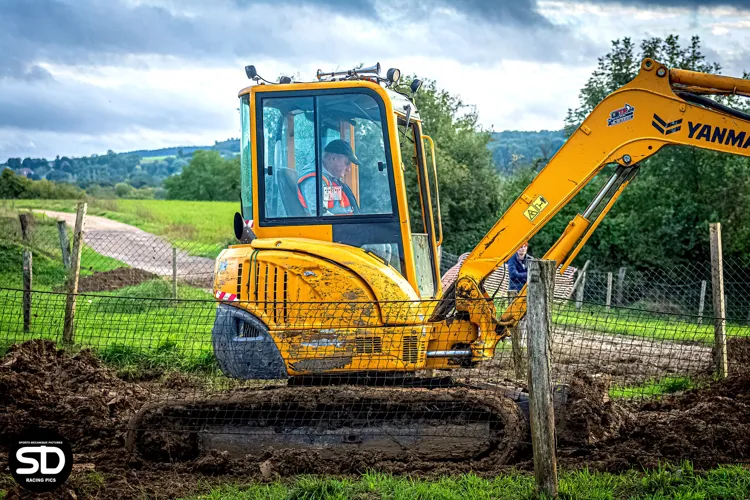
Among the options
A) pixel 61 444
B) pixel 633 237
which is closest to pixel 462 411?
pixel 61 444

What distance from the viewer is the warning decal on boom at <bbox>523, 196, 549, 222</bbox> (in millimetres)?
6695

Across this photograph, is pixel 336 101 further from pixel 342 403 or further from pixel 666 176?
pixel 666 176

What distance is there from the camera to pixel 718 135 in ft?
20.4

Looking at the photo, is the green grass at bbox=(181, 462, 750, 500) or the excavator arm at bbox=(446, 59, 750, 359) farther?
the excavator arm at bbox=(446, 59, 750, 359)

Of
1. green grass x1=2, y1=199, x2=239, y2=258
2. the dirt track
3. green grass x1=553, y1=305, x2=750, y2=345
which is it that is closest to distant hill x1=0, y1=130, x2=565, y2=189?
green grass x1=2, y1=199, x2=239, y2=258

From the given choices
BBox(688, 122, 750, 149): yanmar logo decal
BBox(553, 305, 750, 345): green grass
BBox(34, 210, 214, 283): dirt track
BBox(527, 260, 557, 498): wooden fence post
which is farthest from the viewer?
BBox(34, 210, 214, 283): dirt track

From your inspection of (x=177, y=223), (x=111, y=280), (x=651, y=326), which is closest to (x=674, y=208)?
(x=651, y=326)

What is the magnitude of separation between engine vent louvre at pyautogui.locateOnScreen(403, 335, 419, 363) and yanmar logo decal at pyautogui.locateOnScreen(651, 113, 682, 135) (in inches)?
96.1

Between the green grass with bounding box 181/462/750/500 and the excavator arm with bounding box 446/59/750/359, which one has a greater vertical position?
the excavator arm with bounding box 446/59/750/359

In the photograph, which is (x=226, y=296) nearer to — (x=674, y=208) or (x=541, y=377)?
(x=541, y=377)

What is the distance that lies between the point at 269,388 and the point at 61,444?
1.59m

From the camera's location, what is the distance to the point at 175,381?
8.92 m

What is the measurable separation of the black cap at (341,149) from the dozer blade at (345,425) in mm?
1776

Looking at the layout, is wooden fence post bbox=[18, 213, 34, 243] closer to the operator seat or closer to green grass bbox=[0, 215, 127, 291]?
green grass bbox=[0, 215, 127, 291]
